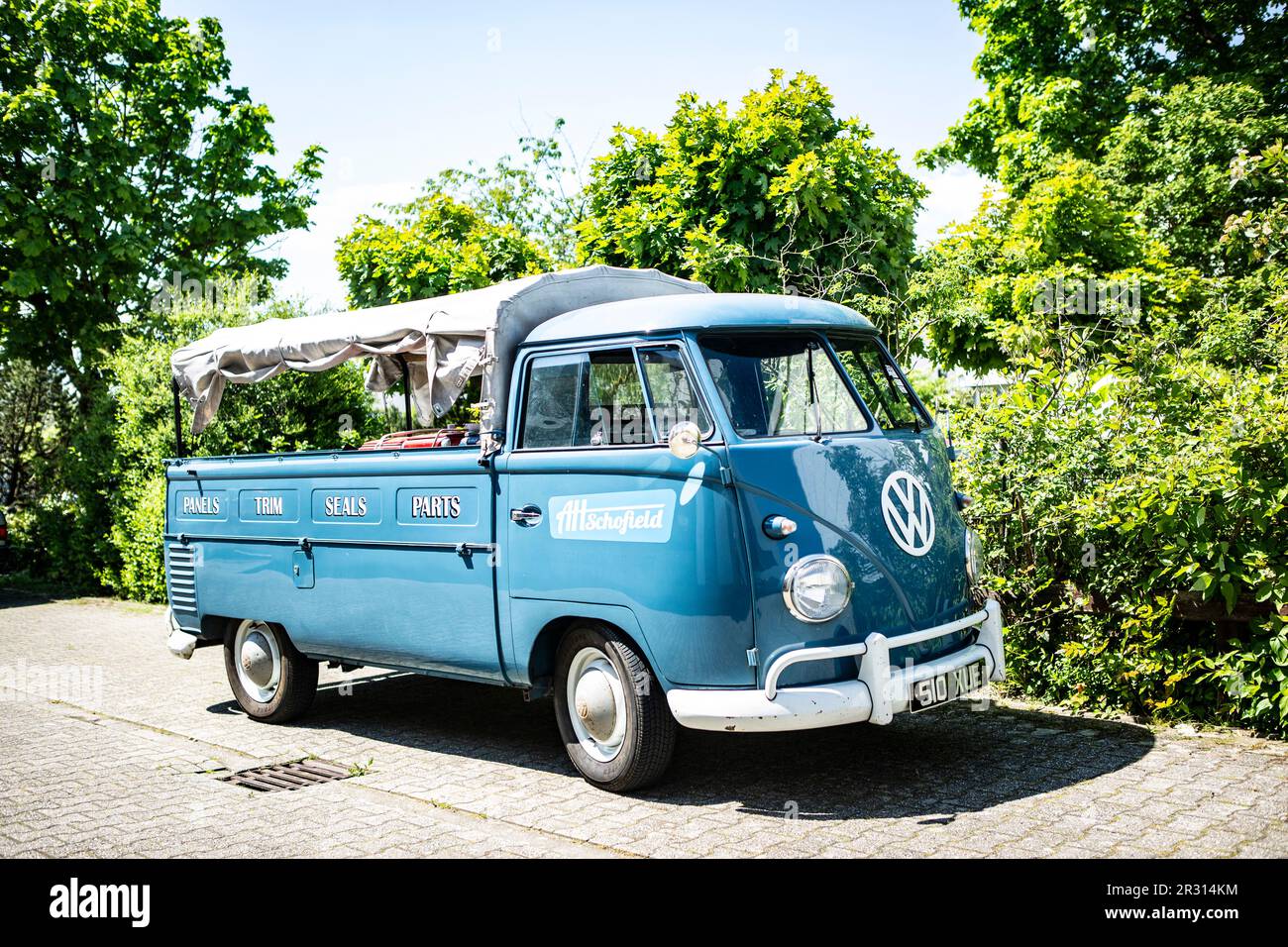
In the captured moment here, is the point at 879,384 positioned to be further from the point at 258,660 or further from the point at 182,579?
the point at 182,579

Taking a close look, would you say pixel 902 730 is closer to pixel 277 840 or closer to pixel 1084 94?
pixel 277 840

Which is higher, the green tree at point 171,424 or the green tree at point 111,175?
the green tree at point 111,175

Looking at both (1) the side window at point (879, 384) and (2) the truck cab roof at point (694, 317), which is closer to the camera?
(2) the truck cab roof at point (694, 317)

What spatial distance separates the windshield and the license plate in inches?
51.8

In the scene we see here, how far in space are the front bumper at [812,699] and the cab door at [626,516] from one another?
11 cm

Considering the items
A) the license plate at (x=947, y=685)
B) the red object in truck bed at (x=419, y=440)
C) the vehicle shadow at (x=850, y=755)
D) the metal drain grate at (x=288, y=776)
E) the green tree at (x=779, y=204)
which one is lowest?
the metal drain grate at (x=288, y=776)

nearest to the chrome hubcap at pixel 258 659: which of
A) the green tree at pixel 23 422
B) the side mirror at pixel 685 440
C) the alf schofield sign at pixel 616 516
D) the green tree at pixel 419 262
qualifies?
the alf schofield sign at pixel 616 516

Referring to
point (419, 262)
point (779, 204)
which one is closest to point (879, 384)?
point (779, 204)

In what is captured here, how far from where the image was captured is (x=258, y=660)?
8297 mm

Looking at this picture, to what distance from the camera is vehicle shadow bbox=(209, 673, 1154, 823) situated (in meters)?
5.70

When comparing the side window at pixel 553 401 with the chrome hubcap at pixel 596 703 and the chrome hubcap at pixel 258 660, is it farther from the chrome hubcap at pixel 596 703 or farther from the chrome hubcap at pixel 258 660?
the chrome hubcap at pixel 258 660

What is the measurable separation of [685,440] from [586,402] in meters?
0.88

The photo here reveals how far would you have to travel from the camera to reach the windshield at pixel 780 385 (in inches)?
229

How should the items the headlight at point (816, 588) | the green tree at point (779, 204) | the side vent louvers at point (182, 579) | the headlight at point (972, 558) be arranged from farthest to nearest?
the green tree at point (779, 204) < the side vent louvers at point (182, 579) < the headlight at point (972, 558) < the headlight at point (816, 588)
